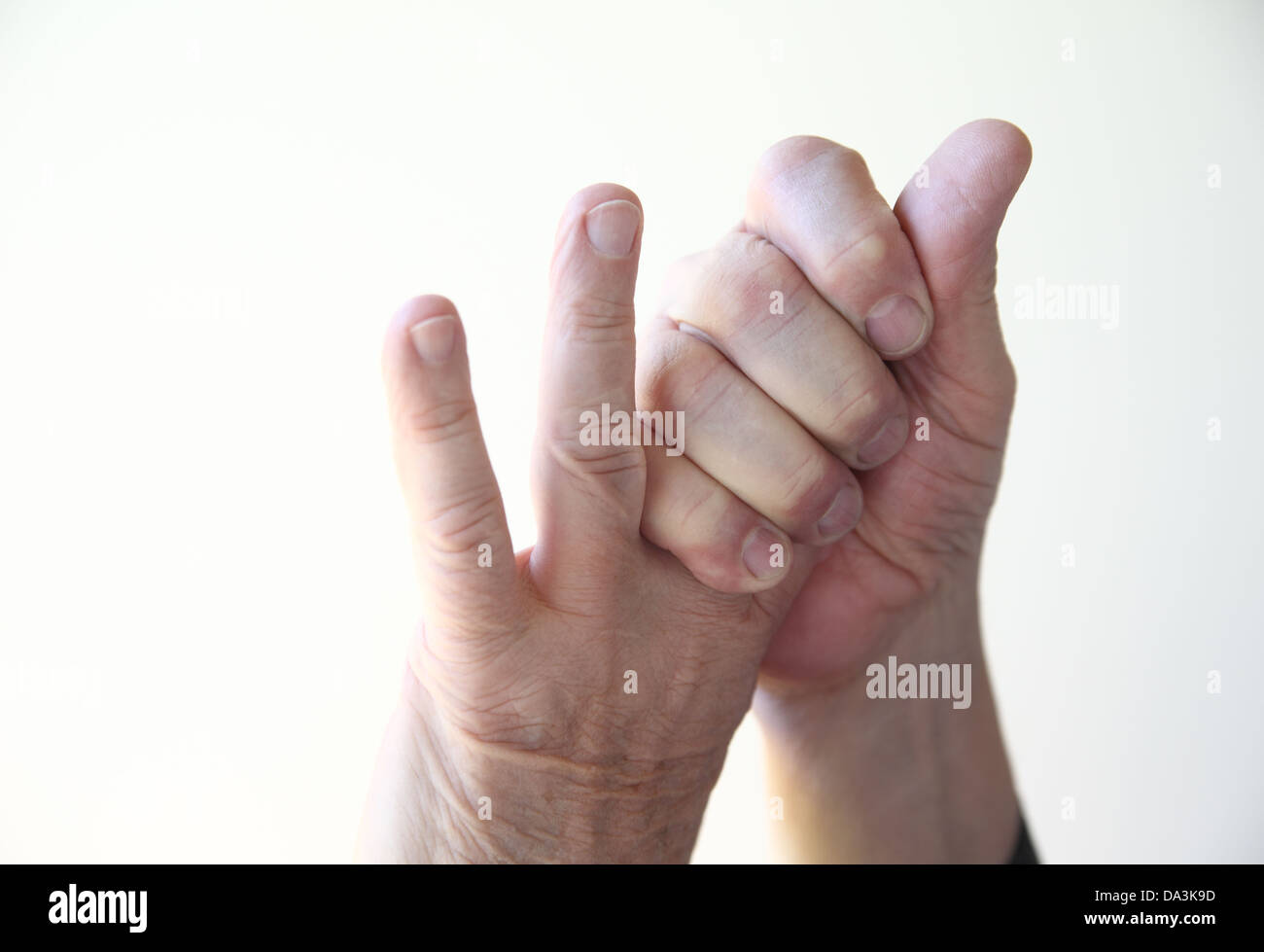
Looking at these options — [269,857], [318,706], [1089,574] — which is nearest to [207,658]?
[318,706]

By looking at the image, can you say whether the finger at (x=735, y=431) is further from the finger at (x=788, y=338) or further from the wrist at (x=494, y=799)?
the wrist at (x=494, y=799)

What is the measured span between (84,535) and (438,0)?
1.67 meters

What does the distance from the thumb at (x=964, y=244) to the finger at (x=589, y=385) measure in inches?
10.0

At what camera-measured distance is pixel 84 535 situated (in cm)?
249

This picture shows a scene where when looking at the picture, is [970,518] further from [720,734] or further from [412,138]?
[412,138]

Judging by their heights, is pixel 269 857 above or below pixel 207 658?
below

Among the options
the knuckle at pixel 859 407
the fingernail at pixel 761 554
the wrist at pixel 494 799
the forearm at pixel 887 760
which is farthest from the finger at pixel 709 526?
the forearm at pixel 887 760

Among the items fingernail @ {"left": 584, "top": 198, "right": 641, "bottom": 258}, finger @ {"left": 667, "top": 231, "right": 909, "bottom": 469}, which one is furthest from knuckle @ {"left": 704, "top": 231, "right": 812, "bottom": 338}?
fingernail @ {"left": 584, "top": 198, "right": 641, "bottom": 258}

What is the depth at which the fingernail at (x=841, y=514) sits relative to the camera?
86cm

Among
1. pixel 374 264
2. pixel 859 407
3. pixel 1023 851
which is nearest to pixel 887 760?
pixel 1023 851

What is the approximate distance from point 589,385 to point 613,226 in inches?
5.0

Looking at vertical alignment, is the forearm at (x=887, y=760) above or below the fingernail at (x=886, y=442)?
below

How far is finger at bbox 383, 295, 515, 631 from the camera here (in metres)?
0.67

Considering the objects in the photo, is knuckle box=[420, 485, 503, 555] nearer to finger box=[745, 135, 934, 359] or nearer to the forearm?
finger box=[745, 135, 934, 359]
